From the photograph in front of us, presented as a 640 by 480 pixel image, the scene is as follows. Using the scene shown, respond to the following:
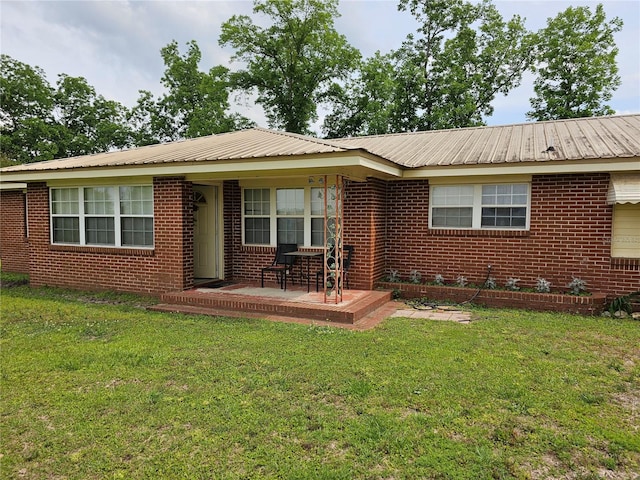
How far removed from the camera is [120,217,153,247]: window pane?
955cm

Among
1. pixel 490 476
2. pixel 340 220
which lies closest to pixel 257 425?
pixel 490 476

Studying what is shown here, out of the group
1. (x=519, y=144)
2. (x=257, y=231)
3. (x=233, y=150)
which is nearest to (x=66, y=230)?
(x=257, y=231)

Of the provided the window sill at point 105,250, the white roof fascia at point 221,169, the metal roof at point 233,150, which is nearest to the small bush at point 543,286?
the white roof fascia at point 221,169

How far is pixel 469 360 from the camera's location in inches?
201

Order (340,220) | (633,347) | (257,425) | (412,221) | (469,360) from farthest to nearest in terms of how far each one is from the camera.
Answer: (412,221), (340,220), (633,347), (469,360), (257,425)

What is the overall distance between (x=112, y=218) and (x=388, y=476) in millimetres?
9061

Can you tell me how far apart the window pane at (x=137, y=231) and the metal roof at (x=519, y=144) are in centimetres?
502

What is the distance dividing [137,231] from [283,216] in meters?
3.36

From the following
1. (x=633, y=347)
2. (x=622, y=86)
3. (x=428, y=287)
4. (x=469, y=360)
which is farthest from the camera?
(x=622, y=86)

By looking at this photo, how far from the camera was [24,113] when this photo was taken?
33.2 meters

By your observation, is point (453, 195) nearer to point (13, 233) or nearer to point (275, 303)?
point (275, 303)

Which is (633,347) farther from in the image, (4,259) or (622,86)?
(622,86)

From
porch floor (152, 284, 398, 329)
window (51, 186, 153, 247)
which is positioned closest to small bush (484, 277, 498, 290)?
porch floor (152, 284, 398, 329)

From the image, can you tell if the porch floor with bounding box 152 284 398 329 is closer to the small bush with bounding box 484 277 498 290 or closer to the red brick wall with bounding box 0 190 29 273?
the small bush with bounding box 484 277 498 290
